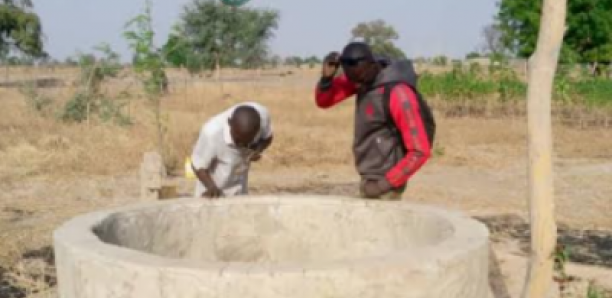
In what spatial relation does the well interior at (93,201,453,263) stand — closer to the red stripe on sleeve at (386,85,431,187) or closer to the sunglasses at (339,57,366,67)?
the red stripe on sleeve at (386,85,431,187)

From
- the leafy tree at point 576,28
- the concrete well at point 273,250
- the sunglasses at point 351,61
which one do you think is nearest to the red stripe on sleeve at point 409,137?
the concrete well at point 273,250

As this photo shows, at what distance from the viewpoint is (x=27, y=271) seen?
5.62 metres

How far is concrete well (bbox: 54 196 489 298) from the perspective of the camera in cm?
234

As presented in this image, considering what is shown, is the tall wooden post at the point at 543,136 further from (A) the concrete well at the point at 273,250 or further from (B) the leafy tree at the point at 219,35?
(B) the leafy tree at the point at 219,35

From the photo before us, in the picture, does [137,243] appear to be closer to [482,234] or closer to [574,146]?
[482,234]

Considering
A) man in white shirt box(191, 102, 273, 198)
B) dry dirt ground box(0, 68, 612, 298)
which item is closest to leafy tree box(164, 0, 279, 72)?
dry dirt ground box(0, 68, 612, 298)

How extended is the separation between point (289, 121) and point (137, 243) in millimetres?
14726

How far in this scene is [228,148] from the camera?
13.6 ft

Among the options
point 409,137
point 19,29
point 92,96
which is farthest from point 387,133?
point 19,29

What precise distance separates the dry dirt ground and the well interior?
1540 mm

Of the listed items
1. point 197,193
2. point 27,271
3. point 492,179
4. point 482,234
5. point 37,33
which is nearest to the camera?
point 482,234

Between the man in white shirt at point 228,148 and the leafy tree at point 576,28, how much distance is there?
56.7 feet

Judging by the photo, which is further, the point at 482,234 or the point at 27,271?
the point at 27,271

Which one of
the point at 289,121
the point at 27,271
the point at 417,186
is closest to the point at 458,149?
the point at 417,186
